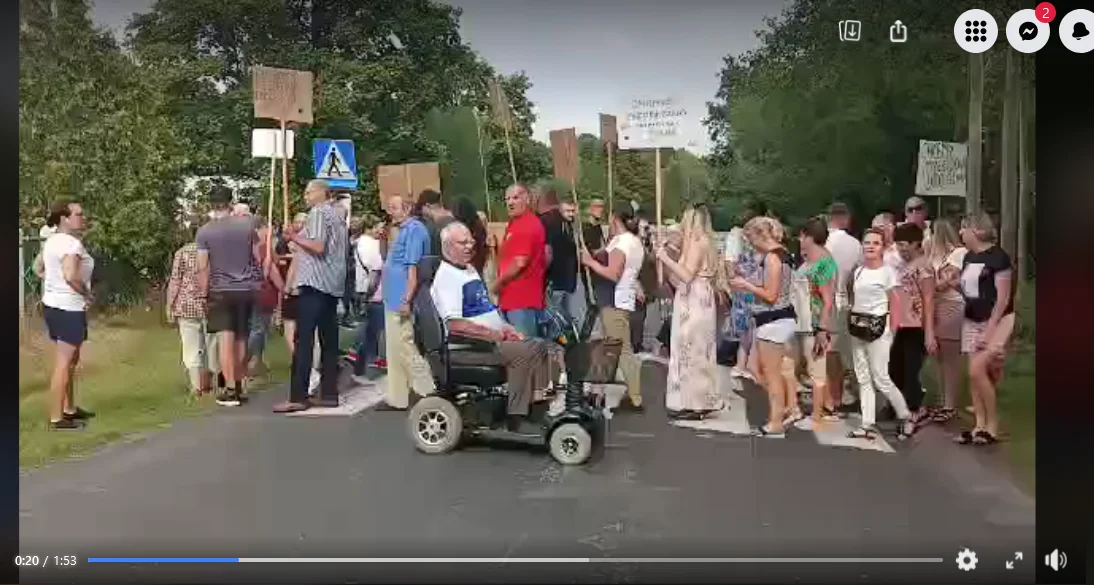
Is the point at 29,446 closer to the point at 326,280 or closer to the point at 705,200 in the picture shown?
the point at 326,280

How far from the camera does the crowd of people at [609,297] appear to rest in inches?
169


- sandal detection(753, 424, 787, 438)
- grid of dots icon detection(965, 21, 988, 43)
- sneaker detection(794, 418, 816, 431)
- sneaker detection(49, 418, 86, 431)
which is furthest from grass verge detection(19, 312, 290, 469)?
grid of dots icon detection(965, 21, 988, 43)

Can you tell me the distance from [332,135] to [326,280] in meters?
0.68

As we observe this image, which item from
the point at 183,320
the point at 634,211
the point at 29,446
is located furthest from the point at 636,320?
the point at 29,446

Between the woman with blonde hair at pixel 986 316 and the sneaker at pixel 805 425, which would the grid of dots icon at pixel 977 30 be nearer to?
the woman with blonde hair at pixel 986 316

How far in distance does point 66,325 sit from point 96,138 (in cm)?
66

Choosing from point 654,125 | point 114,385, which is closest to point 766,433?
point 654,125

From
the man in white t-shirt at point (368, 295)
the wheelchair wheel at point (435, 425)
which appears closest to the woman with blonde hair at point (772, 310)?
the wheelchair wheel at point (435, 425)

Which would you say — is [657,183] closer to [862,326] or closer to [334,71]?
[862,326]

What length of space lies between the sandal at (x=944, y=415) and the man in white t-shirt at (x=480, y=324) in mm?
1381

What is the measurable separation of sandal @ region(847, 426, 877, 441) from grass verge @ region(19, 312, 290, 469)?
2.06 metres

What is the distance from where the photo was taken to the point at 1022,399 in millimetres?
4148

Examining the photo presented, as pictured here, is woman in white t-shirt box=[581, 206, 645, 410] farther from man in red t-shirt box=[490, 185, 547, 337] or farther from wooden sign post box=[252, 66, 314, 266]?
wooden sign post box=[252, 66, 314, 266]

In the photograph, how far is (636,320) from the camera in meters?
4.46
